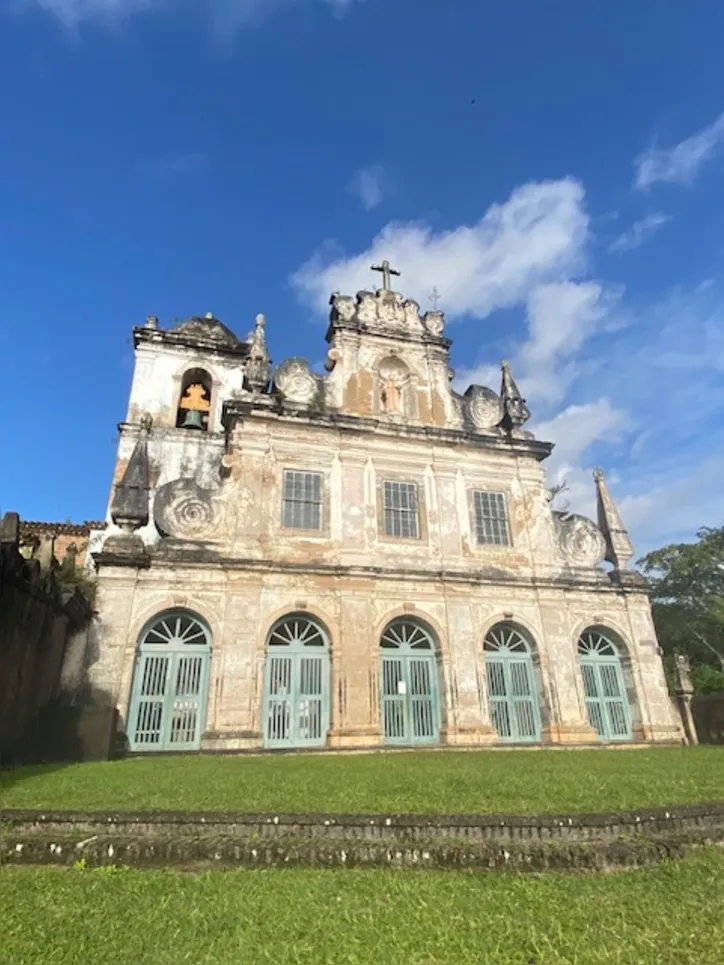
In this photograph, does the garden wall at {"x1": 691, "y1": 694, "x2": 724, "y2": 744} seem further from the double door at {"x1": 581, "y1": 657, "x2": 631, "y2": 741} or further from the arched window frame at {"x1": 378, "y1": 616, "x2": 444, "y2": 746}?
the arched window frame at {"x1": 378, "y1": 616, "x2": 444, "y2": 746}

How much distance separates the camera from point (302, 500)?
16906mm

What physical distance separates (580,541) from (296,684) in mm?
9907

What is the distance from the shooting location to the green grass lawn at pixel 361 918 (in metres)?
2.97

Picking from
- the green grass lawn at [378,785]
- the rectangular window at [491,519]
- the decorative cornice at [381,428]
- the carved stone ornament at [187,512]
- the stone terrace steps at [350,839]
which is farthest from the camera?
the rectangular window at [491,519]

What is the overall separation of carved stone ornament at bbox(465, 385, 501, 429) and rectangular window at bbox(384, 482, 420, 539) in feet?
12.1

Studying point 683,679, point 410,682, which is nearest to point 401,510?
point 410,682

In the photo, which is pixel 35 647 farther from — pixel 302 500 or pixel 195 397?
pixel 195 397

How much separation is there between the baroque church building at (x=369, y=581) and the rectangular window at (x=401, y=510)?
2.0 inches

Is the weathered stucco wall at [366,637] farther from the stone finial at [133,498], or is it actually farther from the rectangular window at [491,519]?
the rectangular window at [491,519]

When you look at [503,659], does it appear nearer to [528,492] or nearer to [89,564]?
[528,492]

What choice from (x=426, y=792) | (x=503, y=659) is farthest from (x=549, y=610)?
(x=426, y=792)

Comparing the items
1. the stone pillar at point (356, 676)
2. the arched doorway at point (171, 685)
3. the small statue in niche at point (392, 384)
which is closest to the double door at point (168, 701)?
the arched doorway at point (171, 685)

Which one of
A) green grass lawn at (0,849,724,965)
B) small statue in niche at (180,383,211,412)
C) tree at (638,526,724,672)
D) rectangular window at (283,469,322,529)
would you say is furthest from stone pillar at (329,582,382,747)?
tree at (638,526,724,672)

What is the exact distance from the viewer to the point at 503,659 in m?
16.8
